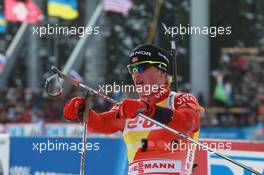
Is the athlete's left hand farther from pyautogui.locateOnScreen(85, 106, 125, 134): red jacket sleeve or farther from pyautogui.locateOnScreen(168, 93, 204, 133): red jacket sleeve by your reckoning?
pyautogui.locateOnScreen(85, 106, 125, 134): red jacket sleeve

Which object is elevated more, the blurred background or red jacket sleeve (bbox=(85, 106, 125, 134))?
the blurred background

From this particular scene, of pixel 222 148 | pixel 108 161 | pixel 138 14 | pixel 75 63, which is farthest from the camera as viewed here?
pixel 138 14

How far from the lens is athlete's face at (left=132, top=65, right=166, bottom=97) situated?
4.73 metres

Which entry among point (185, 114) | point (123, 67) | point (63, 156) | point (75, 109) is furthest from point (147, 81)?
point (123, 67)

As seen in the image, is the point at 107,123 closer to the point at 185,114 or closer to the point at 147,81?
the point at 147,81

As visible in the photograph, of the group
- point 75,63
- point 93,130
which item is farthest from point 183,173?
point 75,63

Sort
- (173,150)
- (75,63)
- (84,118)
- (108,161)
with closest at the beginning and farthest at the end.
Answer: (84,118), (173,150), (108,161), (75,63)

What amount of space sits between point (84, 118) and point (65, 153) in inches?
152

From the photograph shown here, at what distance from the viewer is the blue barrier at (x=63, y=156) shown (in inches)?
309

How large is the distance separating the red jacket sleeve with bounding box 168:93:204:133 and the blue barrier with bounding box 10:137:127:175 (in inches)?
113

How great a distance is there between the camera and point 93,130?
4.90 m

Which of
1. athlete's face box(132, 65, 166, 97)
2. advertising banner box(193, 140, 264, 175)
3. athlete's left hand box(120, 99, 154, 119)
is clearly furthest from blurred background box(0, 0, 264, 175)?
→ athlete's left hand box(120, 99, 154, 119)

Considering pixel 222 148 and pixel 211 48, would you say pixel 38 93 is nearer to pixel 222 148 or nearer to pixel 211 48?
pixel 211 48

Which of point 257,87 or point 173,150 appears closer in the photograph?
point 173,150
